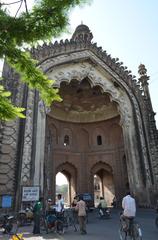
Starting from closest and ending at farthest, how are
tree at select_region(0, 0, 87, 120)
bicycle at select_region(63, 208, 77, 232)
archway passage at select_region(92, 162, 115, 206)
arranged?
tree at select_region(0, 0, 87, 120)
bicycle at select_region(63, 208, 77, 232)
archway passage at select_region(92, 162, 115, 206)

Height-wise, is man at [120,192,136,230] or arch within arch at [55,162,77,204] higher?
arch within arch at [55,162,77,204]

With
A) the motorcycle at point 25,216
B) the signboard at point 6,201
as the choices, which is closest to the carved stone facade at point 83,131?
the signboard at point 6,201

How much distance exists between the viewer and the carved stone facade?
12422 millimetres

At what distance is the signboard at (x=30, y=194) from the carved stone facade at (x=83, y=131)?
468 millimetres

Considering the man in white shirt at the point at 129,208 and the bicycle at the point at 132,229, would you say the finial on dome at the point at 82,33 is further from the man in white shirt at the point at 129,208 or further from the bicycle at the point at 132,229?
the bicycle at the point at 132,229

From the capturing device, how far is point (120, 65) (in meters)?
19.4

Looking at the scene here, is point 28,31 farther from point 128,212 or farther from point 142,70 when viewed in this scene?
point 142,70

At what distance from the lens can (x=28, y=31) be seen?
426cm

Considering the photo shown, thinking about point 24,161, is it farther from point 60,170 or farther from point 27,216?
point 60,170

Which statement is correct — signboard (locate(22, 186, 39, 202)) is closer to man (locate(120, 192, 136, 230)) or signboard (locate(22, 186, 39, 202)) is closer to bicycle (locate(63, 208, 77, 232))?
bicycle (locate(63, 208, 77, 232))

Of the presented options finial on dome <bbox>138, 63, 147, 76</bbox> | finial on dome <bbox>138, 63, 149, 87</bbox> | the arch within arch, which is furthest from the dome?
the arch within arch

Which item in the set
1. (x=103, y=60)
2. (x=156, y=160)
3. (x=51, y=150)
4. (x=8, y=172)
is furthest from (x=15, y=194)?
(x=103, y=60)

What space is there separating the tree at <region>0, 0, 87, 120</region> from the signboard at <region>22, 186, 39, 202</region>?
24.7ft

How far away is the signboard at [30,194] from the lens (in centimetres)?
1083
